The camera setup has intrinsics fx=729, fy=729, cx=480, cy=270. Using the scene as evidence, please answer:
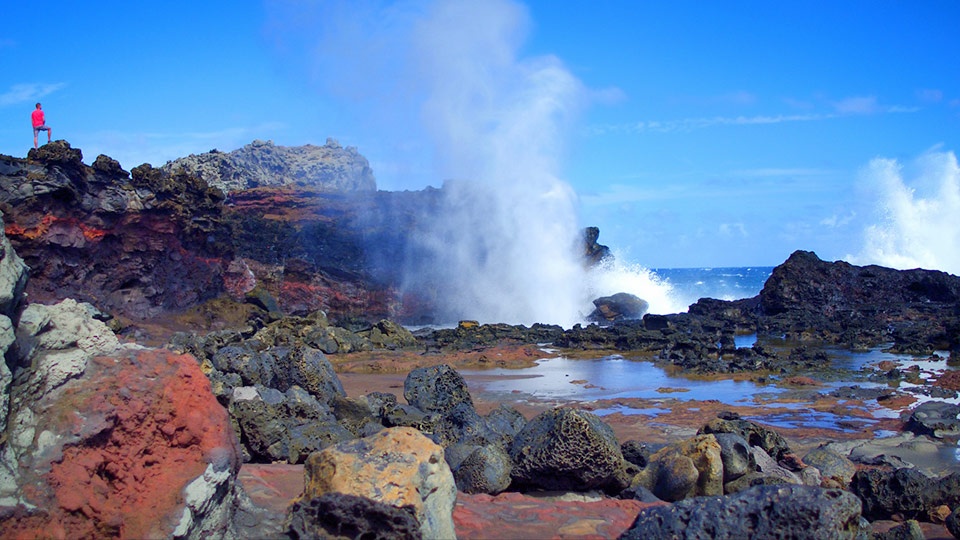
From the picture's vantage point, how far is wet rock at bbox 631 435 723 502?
6.07 m

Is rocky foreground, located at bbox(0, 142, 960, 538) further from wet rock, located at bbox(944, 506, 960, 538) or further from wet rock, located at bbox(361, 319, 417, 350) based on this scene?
wet rock, located at bbox(361, 319, 417, 350)

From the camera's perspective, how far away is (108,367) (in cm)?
409

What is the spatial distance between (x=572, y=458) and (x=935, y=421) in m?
6.29

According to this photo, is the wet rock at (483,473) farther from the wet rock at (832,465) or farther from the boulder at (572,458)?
the wet rock at (832,465)

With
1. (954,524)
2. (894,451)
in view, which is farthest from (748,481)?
(894,451)

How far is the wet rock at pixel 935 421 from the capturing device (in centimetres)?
930

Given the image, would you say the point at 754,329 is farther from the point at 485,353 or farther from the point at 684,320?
the point at 485,353

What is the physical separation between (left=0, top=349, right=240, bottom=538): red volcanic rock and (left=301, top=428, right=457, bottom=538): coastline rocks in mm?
576

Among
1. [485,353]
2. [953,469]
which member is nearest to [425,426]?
[953,469]

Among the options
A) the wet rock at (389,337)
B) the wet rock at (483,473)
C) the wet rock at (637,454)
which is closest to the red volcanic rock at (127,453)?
the wet rock at (483,473)

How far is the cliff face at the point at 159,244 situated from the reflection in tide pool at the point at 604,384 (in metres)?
10.9

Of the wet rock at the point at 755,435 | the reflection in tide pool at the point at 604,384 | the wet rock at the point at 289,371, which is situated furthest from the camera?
the reflection in tide pool at the point at 604,384

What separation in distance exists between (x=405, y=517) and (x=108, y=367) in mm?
1877

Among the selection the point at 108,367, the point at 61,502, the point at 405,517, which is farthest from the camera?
the point at 108,367
